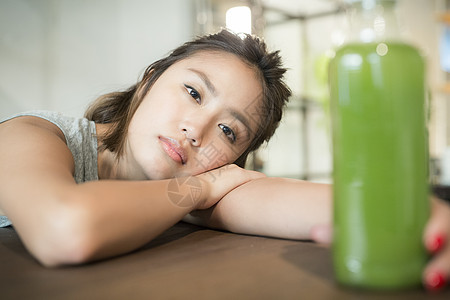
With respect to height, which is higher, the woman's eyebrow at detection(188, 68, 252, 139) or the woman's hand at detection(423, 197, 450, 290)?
the woman's eyebrow at detection(188, 68, 252, 139)

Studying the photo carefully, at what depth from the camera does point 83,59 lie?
268 cm

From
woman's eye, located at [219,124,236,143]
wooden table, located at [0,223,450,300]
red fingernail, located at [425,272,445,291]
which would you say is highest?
woman's eye, located at [219,124,236,143]

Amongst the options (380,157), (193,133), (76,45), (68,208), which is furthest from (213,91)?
(76,45)

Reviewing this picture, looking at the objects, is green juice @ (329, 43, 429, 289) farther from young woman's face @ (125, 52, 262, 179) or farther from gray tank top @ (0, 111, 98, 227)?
gray tank top @ (0, 111, 98, 227)

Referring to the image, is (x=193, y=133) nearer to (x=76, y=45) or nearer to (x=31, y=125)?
(x=31, y=125)

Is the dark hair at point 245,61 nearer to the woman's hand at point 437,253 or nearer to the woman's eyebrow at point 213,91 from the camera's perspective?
the woman's eyebrow at point 213,91

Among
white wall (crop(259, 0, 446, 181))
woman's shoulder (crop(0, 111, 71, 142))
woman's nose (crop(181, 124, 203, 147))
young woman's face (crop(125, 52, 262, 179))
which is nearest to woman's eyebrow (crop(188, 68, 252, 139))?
young woman's face (crop(125, 52, 262, 179))

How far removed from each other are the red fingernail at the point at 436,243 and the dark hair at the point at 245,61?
2.71 feet

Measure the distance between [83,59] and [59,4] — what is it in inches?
13.4

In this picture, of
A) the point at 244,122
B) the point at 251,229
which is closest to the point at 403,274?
the point at 251,229

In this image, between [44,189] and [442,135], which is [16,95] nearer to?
[44,189]

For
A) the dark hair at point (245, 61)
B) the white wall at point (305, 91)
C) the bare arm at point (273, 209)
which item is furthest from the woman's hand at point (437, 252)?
the white wall at point (305, 91)

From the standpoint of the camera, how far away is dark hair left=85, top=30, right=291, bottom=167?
1159mm

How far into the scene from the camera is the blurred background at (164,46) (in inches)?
94.5
